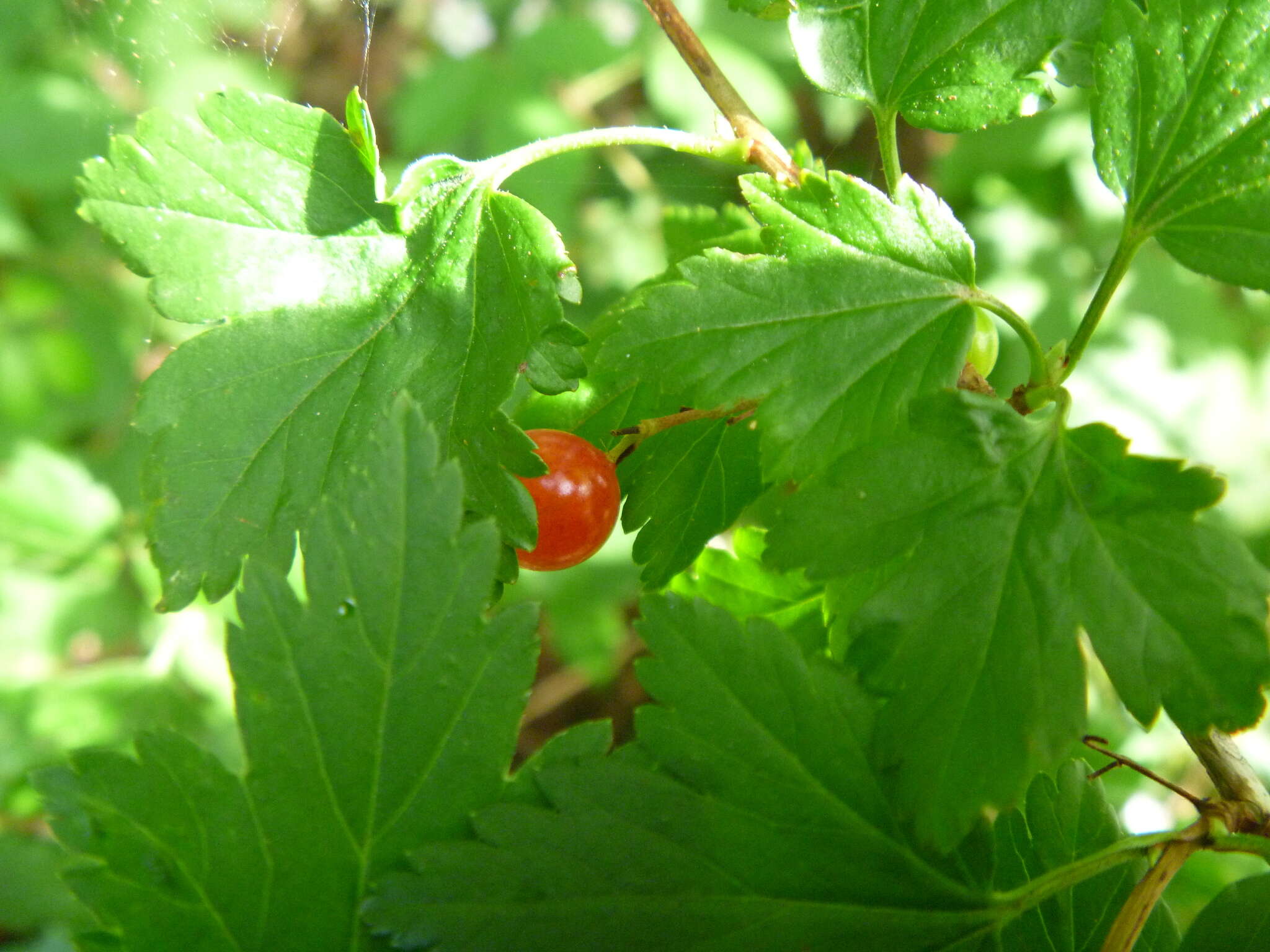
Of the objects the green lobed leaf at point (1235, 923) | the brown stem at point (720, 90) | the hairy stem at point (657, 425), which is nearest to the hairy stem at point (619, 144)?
the brown stem at point (720, 90)

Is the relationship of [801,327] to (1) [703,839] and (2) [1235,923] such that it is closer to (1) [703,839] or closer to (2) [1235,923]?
(1) [703,839]

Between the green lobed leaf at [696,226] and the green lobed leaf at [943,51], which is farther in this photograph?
the green lobed leaf at [696,226]

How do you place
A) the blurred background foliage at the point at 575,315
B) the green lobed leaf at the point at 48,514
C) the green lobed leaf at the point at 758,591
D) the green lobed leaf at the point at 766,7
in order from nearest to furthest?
the green lobed leaf at the point at 766,7
the green lobed leaf at the point at 758,591
the blurred background foliage at the point at 575,315
the green lobed leaf at the point at 48,514

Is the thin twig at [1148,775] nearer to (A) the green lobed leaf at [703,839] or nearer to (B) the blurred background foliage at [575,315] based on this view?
(A) the green lobed leaf at [703,839]

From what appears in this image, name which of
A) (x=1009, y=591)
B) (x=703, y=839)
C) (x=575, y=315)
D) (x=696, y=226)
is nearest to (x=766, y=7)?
(x=696, y=226)

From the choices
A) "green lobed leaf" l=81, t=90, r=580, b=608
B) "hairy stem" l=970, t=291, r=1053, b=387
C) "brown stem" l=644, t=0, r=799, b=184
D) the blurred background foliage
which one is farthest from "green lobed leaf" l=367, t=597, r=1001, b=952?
the blurred background foliage

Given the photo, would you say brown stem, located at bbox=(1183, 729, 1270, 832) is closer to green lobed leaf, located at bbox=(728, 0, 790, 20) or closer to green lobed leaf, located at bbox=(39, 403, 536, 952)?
green lobed leaf, located at bbox=(39, 403, 536, 952)
